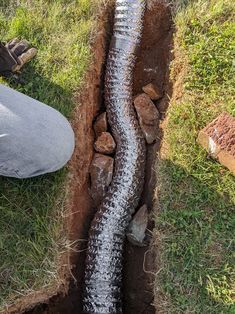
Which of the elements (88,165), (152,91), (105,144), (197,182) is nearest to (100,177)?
(88,165)

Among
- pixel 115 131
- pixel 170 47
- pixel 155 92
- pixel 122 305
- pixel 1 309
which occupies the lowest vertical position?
pixel 122 305

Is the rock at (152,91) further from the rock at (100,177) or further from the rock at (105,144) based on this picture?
the rock at (100,177)

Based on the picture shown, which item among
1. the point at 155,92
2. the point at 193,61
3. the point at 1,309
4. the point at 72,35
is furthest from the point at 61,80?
the point at 1,309

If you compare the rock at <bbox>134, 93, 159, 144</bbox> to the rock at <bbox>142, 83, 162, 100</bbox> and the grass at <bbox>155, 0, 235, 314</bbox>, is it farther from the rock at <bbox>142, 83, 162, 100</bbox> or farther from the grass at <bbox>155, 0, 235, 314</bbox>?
the grass at <bbox>155, 0, 235, 314</bbox>

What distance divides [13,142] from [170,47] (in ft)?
5.73

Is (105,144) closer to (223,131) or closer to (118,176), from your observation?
(118,176)

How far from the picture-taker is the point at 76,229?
10.9 ft

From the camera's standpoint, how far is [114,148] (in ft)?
11.9

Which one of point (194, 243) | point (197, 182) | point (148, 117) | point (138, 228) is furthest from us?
point (148, 117)

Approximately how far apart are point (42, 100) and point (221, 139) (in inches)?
53.4

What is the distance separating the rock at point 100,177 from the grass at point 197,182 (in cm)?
43

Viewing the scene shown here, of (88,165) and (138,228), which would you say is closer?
(138,228)

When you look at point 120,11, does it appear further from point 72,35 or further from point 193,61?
point 193,61

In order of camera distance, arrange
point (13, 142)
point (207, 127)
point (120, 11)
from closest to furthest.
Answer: point (13, 142) → point (207, 127) → point (120, 11)
